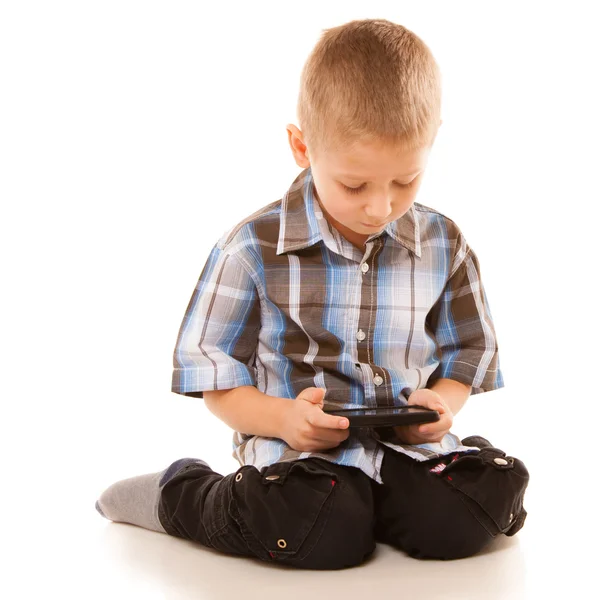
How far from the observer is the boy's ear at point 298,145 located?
1401 millimetres

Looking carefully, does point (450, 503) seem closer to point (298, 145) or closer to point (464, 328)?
point (464, 328)

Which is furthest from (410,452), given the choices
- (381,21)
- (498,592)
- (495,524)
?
(381,21)

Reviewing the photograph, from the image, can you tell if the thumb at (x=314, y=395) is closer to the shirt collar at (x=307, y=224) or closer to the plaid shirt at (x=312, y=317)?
the plaid shirt at (x=312, y=317)

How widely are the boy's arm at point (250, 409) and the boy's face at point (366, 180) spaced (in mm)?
259

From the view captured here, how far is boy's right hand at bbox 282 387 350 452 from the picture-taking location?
132 centimetres

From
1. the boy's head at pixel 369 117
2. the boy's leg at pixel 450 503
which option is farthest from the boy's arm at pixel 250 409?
the boy's head at pixel 369 117

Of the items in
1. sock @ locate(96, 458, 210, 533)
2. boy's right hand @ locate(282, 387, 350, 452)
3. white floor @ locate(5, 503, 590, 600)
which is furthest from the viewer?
sock @ locate(96, 458, 210, 533)

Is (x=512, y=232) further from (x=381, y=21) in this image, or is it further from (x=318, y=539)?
(x=318, y=539)

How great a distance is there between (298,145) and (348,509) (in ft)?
1.57

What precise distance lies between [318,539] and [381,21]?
0.67 m

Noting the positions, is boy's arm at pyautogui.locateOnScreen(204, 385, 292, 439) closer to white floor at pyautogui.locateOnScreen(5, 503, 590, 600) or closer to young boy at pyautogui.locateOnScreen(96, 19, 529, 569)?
young boy at pyautogui.locateOnScreen(96, 19, 529, 569)

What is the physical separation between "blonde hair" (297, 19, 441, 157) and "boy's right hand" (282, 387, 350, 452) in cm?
32

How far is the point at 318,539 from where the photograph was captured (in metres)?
1.29

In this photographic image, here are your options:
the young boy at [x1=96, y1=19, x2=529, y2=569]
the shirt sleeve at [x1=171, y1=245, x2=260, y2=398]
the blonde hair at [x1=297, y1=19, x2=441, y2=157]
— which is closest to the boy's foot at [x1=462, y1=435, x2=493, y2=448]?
the young boy at [x1=96, y1=19, x2=529, y2=569]
